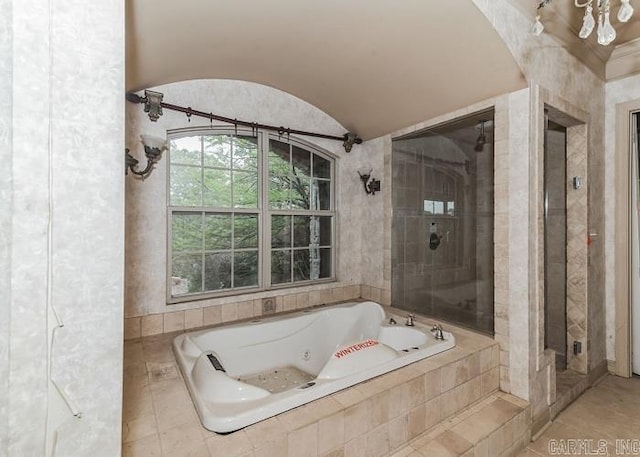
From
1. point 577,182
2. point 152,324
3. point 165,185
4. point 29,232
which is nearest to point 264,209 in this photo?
point 165,185

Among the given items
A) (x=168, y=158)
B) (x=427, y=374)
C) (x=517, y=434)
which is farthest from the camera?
(x=168, y=158)

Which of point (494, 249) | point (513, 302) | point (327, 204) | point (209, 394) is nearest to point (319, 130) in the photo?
point (327, 204)

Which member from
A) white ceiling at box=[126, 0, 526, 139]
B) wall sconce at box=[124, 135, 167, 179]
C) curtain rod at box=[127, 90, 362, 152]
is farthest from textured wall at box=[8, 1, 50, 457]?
curtain rod at box=[127, 90, 362, 152]

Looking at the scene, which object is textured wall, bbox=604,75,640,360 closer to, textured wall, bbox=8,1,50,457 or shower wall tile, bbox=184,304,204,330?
shower wall tile, bbox=184,304,204,330

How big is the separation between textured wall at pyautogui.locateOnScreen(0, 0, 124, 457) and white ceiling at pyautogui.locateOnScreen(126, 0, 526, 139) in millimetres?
830

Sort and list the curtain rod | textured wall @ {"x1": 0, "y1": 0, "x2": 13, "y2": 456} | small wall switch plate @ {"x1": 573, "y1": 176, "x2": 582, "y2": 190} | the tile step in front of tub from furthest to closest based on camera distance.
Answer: small wall switch plate @ {"x1": 573, "y1": 176, "x2": 582, "y2": 190} < the curtain rod < the tile step in front of tub < textured wall @ {"x1": 0, "y1": 0, "x2": 13, "y2": 456}

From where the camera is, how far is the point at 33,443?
2.55 ft

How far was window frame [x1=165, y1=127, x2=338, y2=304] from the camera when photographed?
7.32 ft

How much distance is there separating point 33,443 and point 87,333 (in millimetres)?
275

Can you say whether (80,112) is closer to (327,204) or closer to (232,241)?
(232,241)

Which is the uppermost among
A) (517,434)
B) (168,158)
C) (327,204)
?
(168,158)
